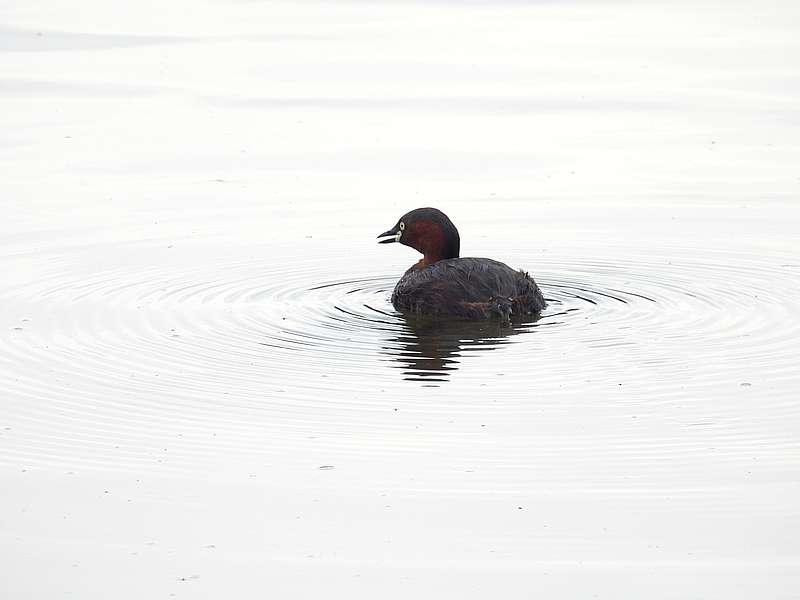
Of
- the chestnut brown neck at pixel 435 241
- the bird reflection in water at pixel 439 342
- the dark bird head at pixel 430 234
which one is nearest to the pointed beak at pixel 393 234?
the dark bird head at pixel 430 234

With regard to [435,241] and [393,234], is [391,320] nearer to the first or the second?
[435,241]

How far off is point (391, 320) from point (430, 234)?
1235 mm

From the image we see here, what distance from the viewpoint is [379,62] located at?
21750 mm

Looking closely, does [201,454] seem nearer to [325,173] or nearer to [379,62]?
[325,173]

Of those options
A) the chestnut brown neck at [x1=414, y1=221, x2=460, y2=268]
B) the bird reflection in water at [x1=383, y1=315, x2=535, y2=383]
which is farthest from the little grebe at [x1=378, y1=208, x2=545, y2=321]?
the chestnut brown neck at [x1=414, y1=221, x2=460, y2=268]

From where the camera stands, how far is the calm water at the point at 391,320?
729 centimetres

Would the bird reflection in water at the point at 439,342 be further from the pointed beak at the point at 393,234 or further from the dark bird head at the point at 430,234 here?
the pointed beak at the point at 393,234

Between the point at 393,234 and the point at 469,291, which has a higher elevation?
the point at 393,234

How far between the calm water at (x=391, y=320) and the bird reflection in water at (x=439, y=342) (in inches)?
1.8

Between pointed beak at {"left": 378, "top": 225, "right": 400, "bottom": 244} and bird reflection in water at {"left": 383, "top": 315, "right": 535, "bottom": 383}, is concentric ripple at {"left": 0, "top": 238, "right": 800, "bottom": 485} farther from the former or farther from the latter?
pointed beak at {"left": 378, "top": 225, "right": 400, "bottom": 244}

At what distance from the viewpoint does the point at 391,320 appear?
11.9 meters

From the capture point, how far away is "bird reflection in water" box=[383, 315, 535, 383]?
10.4 metres

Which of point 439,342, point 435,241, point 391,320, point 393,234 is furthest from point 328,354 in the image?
point 393,234

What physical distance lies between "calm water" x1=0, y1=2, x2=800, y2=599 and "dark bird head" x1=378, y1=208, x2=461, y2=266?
0.45m
